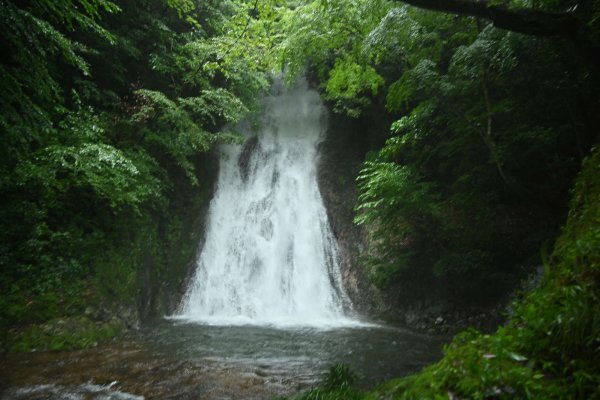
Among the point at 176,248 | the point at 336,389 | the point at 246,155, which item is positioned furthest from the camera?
the point at 246,155

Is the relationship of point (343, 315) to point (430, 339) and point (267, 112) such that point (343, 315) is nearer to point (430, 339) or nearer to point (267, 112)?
point (430, 339)

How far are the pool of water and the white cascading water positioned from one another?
178cm

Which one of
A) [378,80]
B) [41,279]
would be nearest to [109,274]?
[41,279]

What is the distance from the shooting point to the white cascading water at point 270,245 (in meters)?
10.0

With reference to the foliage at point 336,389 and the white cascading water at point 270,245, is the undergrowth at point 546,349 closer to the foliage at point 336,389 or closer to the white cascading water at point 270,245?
the foliage at point 336,389

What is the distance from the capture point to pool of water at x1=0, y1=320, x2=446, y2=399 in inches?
157

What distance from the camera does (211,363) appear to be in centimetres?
512

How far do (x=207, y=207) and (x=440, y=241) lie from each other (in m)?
8.62

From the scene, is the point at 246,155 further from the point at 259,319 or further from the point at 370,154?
the point at 259,319

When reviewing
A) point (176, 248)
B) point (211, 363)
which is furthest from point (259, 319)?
point (211, 363)

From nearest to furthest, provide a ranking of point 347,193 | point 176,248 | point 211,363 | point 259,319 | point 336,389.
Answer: point 336,389 → point 211,363 → point 259,319 → point 176,248 → point 347,193

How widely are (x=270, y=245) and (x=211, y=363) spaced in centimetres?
671

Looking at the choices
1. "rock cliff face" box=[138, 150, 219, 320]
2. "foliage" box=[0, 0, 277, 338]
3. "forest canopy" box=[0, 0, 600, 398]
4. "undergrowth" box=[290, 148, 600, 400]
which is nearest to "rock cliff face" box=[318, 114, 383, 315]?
"forest canopy" box=[0, 0, 600, 398]

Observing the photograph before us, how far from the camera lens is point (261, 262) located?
1128cm
